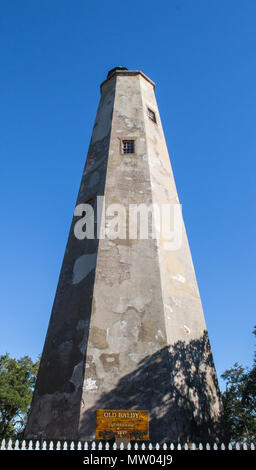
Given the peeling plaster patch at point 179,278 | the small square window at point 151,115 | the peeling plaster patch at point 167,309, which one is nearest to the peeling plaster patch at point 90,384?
the peeling plaster patch at point 167,309

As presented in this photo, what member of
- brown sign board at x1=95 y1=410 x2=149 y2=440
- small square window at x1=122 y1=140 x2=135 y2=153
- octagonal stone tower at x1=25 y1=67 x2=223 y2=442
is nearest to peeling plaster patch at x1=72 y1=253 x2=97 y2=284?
octagonal stone tower at x1=25 y1=67 x2=223 y2=442

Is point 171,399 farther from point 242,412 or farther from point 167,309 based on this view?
point 242,412

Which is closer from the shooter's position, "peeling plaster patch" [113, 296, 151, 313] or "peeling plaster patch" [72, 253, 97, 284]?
"peeling plaster patch" [113, 296, 151, 313]

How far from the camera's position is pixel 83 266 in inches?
408

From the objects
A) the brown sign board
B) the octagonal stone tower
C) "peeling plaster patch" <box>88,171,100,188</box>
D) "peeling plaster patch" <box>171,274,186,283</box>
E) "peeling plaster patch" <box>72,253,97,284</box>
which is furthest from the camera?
"peeling plaster patch" <box>88,171,100,188</box>

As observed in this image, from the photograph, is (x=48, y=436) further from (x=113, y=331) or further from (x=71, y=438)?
(x=113, y=331)

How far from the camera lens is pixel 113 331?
8.72 meters

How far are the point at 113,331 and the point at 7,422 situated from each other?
28.2 meters

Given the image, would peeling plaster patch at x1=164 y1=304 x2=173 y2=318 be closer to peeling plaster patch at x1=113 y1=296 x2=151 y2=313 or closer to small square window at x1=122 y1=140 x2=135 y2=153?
peeling plaster patch at x1=113 y1=296 x2=151 y2=313

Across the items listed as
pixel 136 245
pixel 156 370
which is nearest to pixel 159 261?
pixel 136 245

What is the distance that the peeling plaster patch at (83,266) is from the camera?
33.0 feet

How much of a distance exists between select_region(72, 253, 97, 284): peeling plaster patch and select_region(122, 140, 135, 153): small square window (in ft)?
15.4

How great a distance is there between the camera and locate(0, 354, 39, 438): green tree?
30.4m
